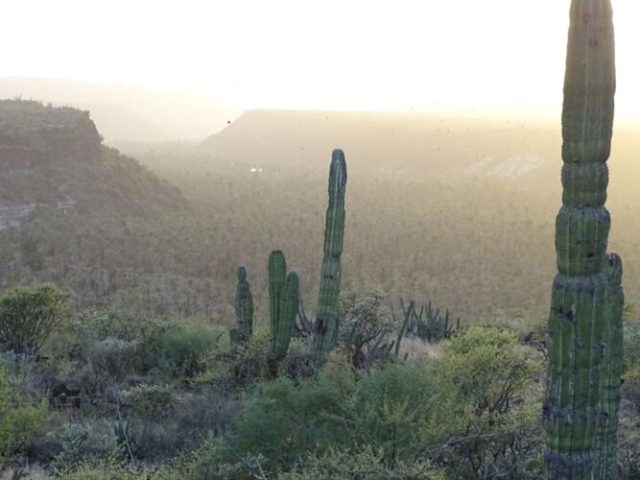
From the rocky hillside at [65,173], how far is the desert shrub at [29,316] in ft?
62.2

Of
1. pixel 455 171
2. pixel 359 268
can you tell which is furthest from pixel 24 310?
pixel 455 171

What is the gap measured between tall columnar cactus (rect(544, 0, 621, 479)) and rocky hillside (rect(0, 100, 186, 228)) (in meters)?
31.5

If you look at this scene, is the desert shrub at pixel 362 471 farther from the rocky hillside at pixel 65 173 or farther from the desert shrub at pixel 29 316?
the rocky hillside at pixel 65 173

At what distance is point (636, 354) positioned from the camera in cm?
1359

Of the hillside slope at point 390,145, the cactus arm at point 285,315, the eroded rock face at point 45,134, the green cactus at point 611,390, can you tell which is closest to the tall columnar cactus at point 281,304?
the cactus arm at point 285,315

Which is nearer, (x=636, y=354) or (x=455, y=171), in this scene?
(x=636, y=354)

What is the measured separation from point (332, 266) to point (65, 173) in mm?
30451

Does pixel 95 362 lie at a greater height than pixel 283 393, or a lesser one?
lesser

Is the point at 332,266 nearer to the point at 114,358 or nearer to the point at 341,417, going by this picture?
the point at 341,417

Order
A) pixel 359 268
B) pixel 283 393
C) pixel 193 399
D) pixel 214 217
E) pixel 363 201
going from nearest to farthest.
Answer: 1. pixel 283 393
2. pixel 193 399
3. pixel 359 268
4. pixel 214 217
5. pixel 363 201

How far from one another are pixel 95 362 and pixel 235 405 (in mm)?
4286

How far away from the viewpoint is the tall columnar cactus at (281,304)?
11837 millimetres

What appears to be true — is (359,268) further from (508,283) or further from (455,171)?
(455,171)

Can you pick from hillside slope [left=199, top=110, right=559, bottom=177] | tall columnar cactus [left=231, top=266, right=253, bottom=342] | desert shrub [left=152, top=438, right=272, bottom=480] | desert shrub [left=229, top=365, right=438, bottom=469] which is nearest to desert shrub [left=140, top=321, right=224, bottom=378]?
tall columnar cactus [left=231, top=266, right=253, bottom=342]
